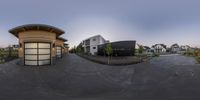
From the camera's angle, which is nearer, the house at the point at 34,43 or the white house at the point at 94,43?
the house at the point at 34,43

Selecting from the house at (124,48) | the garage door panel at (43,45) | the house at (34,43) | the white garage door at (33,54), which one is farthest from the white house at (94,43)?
the white garage door at (33,54)

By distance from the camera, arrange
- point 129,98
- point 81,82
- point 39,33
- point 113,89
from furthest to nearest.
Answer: point 39,33 → point 81,82 → point 113,89 → point 129,98

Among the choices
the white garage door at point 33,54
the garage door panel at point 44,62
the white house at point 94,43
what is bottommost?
the garage door panel at point 44,62

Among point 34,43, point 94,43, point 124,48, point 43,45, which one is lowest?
point 124,48

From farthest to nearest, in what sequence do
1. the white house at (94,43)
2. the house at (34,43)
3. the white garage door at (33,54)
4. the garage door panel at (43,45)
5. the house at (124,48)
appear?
the white house at (94,43), the house at (124,48), the garage door panel at (43,45), the white garage door at (33,54), the house at (34,43)

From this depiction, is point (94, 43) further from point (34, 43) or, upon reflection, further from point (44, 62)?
point (34, 43)

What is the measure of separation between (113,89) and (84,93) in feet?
7.80

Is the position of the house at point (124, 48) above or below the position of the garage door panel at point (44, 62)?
above

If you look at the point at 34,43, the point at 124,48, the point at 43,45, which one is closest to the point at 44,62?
the point at 43,45

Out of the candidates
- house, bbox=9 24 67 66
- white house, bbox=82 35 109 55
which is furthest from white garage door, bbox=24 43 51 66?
white house, bbox=82 35 109 55

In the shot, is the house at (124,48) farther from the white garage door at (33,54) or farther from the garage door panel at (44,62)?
the white garage door at (33,54)

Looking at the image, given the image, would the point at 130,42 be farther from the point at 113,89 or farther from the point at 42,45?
the point at 113,89

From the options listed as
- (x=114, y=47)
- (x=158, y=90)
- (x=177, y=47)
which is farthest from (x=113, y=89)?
(x=177, y=47)

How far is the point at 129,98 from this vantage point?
9391 mm
